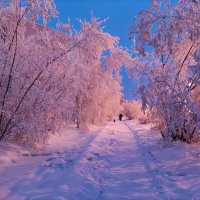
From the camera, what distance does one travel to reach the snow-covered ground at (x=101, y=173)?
21.0 ft

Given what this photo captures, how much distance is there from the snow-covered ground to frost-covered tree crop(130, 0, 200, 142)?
1.03 m

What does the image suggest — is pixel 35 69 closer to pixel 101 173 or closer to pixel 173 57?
pixel 101 173

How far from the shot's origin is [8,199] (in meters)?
6.04

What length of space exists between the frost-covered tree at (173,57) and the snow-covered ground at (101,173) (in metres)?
1.03

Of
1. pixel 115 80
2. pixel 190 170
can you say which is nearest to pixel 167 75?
pixel 190 170

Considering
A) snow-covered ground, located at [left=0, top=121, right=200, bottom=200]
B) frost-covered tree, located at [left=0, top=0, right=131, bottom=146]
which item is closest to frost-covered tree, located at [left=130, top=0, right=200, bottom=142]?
snow-covered ground, located at [left=0, top=121, right=200, bottom=200]

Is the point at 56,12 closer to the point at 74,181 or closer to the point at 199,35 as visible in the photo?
the point at 199,35

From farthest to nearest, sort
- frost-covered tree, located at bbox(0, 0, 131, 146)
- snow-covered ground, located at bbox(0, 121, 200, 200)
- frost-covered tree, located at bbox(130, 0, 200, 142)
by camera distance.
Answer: frost-covered tree, located at bbox(0, 0, 131, 146) → frost-covered tree, located at bbox(130, 0, 200, 142) → snow-covered ground, located at bbox(0, 121, 200, 200)

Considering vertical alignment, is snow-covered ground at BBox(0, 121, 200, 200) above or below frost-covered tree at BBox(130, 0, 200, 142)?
below

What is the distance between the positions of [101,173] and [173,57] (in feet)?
18.7

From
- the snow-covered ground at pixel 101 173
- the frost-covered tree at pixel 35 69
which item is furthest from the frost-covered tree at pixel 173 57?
the frost-covered tree at pixel 35 69

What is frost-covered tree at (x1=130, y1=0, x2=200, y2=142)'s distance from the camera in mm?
8883

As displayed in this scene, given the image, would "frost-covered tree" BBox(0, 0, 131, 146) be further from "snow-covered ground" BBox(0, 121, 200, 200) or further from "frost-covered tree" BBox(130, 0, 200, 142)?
"frost-covered tree" BBox(130, 0, 200, 142)

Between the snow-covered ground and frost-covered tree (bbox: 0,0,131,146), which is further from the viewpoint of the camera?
frost-covered tree (bbox: 0,0,131,146)
